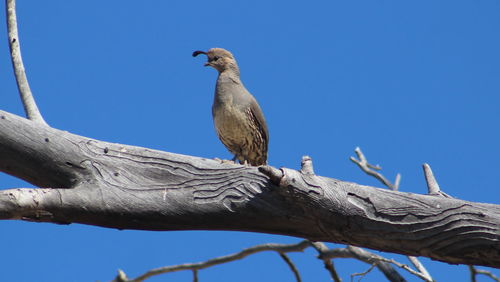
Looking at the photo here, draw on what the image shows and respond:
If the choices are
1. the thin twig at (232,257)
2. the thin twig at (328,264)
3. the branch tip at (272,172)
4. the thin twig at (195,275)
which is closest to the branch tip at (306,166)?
the branch tip at (272,172)

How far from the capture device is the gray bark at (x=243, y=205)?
11.0ft

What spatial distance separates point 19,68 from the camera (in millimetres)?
4477

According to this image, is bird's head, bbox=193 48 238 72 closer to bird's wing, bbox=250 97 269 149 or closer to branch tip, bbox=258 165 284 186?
bird's wing, bbox=250 97 269 149

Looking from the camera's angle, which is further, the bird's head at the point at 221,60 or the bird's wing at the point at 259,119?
the bird's head at the point at 221,60

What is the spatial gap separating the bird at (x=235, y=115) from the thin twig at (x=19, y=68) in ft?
9.22

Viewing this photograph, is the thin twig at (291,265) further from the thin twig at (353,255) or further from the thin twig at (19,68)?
the thin twig at (19,68)

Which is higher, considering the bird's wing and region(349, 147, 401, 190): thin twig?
the bird's wing

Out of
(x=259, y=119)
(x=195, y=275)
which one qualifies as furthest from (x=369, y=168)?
(x=195, y=275)

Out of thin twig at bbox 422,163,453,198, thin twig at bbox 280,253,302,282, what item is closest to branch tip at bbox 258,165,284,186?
thin twig at bbox 422,163,453,198

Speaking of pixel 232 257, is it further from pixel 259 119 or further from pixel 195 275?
pixel 259 119

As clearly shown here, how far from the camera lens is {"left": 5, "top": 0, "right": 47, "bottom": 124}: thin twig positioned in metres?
4.11

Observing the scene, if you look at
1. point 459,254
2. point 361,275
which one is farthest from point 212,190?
point 361,275

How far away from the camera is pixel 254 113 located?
7.26 m

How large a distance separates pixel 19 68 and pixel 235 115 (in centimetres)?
296
